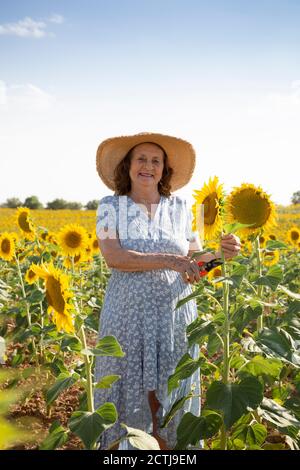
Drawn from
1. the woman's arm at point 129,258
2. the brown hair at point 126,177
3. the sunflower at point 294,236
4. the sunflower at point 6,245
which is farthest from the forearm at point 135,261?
the sunflower at point 294,236

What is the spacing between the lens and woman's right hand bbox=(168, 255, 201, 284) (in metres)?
1.97

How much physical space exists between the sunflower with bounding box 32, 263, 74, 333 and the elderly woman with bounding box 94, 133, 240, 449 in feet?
1.63

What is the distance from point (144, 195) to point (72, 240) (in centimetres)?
220

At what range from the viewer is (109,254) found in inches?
90.8

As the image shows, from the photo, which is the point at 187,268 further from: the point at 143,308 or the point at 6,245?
the point at 6,245

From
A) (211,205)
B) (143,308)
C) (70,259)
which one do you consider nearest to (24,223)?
(70,259)

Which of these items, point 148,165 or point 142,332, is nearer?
point 142,332

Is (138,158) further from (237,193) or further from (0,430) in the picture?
(0,430)

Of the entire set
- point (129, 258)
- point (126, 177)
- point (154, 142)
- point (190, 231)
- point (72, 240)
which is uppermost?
point (154, 142)

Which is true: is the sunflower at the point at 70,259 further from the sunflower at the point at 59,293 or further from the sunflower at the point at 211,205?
the sunflower at the point at 59,293

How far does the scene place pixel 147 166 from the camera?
8.05ft

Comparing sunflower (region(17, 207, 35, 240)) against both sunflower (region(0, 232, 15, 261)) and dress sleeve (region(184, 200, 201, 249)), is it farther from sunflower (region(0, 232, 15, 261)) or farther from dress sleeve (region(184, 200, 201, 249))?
dress sleeve (region(184, 200, 201, 249))

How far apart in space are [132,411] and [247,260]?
86cm
